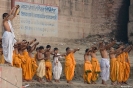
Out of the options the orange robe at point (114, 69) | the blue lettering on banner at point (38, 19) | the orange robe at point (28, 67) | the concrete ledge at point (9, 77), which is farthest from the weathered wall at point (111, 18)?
the concrete ledge at point (9, 77)

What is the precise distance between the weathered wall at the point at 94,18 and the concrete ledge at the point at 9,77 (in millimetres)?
10849

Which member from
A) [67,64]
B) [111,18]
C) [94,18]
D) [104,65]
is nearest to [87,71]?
[67,64]

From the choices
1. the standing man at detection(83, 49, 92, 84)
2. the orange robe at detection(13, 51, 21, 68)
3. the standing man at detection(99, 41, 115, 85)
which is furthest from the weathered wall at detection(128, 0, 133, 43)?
the orange robe at detection(13, 51, 21, 68)

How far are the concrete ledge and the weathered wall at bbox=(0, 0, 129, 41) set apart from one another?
10.8 meters

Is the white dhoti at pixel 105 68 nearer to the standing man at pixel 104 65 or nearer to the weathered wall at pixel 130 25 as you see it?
the standing man at pixel 104 65

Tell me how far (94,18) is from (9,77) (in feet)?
41.8

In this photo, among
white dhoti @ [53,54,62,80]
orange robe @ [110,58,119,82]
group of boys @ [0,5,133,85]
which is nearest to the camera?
group of boys @ [0,5,133,85]

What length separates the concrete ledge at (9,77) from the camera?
26.6ft

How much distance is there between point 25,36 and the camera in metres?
17.5

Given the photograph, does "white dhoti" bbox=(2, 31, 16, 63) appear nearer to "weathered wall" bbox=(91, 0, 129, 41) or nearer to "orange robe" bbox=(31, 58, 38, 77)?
"orange robe" bbox=(31, 58, 38, 77)

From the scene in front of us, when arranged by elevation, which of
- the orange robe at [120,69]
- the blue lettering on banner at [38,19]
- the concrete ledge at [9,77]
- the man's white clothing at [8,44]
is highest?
the blue lettering on banner at [38,19]

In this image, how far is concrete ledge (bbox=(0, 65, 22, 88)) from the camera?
8.12 metres

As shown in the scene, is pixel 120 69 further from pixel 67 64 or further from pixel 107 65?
pixel 67 64

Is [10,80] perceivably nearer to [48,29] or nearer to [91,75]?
[91,75]
